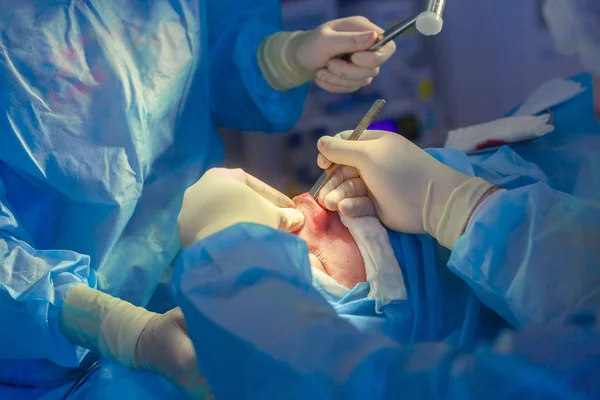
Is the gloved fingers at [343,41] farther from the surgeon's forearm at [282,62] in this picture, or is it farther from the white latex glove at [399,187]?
the white latex glove at [399,187]

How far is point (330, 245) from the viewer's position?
0.99 metres

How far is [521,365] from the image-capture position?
1.60 ft

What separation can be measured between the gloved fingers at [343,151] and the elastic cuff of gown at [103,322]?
1.32ft

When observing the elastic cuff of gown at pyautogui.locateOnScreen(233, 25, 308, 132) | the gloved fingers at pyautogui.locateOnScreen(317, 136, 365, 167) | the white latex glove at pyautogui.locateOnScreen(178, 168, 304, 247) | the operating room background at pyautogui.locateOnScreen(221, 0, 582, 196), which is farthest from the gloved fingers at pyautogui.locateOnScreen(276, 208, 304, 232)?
the operating room background at pyautogui.locateOnScreen(221, 0, 582, 196)

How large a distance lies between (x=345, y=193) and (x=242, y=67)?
1.47 feet

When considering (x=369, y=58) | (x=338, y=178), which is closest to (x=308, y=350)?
(x=338, y=178)

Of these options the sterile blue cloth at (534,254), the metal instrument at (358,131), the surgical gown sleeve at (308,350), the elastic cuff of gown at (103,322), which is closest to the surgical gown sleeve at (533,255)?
the sterile blue cloth at (534,254)

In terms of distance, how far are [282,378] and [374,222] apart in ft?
1.56

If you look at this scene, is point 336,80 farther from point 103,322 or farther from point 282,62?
point 103,322

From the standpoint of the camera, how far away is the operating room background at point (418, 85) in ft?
5.03

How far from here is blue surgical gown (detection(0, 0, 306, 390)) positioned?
88 centimetres

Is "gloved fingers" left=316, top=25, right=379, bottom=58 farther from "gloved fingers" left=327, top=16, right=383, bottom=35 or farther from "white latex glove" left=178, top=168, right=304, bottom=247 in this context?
"white latex glove" left=178, top=168, right=304, bottom=247

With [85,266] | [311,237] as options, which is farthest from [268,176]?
[85,266]

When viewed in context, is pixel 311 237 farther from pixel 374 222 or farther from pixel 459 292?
pixel 459 292
